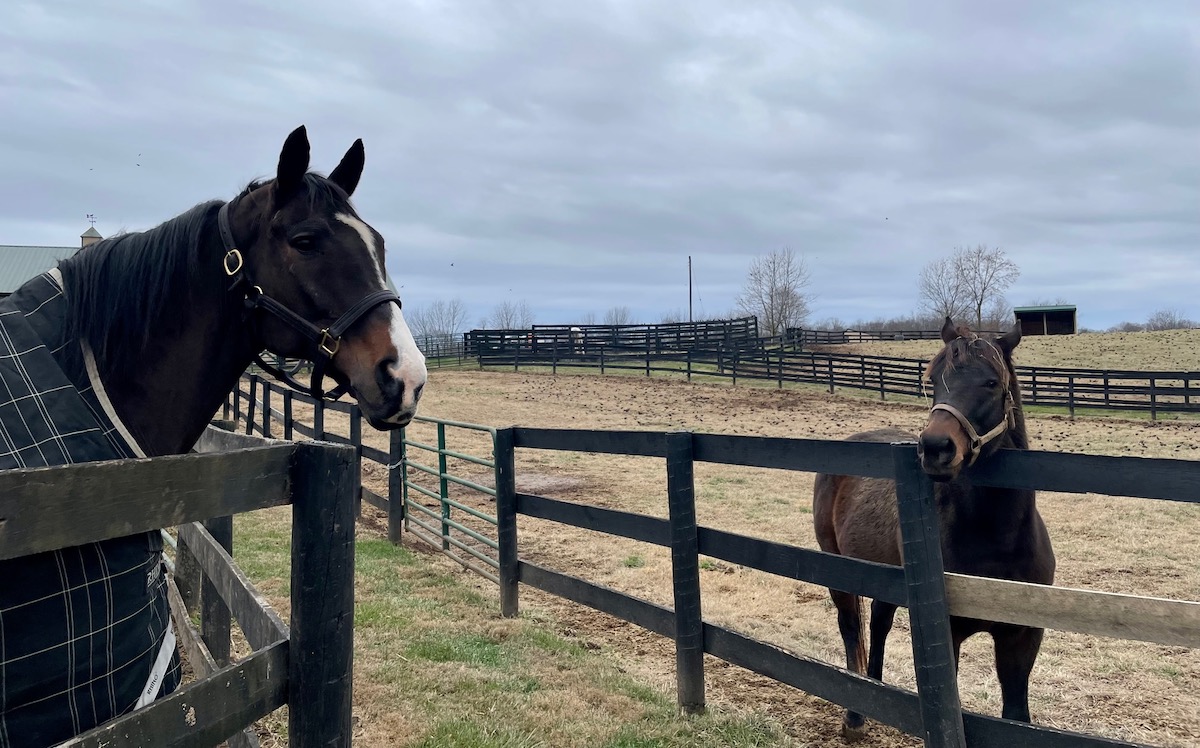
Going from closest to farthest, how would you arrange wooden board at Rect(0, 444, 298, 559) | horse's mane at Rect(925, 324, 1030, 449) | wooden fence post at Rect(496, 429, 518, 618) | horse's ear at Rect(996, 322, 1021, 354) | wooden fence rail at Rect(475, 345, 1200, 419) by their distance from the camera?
wooden board at Rect(0, 444, 298, 559) < horse's mane at Rect(925, 324, 1030, 449) < horse's ear at Rect(996, 322, 1021, 354) < wooden fence post at Rect(496, 429, 518, 618) < wooden fence rail at Rect(475, 345, 1200, 419)

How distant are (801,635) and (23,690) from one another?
4.60 metres

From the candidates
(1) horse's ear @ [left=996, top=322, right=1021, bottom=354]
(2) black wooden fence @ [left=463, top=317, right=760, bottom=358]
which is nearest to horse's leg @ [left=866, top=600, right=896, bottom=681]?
(1) horse's ear @ [left=996, top=322, right=1021, bottom=354]

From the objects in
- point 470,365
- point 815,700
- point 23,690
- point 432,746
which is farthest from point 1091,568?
point 470,365

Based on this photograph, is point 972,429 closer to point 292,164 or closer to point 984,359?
point 984,359

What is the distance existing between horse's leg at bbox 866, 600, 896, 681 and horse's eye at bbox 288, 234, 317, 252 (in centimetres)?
317

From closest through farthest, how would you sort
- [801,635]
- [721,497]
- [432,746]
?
1. [432,746]
2. [801,635]
3. [721,497]

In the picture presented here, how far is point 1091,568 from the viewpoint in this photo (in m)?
6.64

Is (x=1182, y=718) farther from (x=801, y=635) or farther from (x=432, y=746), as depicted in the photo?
(x=432, y=746)

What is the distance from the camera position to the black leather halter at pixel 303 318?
84.1 inches

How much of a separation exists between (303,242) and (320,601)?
1.12 meters

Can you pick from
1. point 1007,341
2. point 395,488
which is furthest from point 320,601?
point 395,488

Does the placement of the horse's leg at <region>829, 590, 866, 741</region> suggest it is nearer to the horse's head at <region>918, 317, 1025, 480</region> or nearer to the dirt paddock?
the dirt paddock

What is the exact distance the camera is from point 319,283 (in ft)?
7.18

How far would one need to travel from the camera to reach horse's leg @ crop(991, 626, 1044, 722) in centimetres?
302
